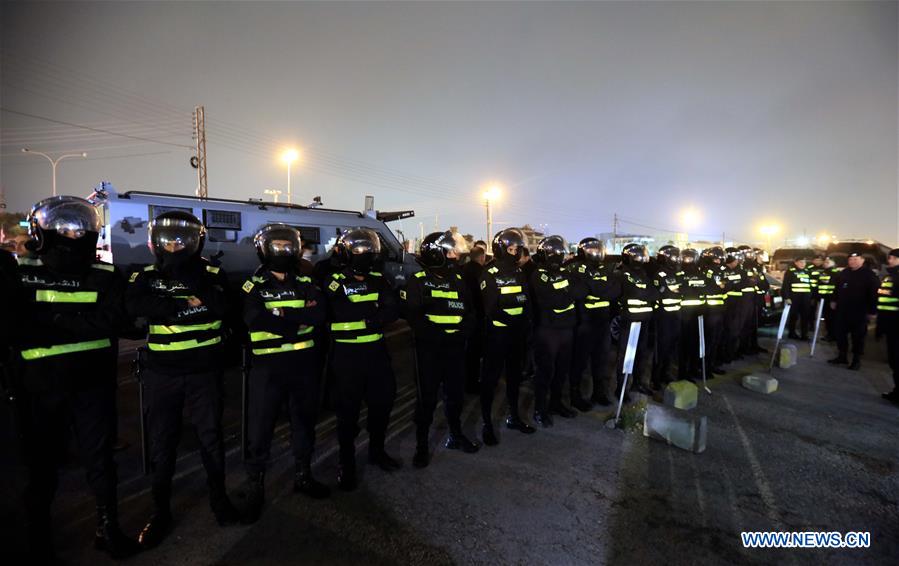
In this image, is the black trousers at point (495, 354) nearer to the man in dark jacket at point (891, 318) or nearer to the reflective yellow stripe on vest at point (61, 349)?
the reflective yellow stripe on vest at point (61, 349)

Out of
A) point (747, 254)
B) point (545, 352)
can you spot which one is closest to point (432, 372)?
point (545, 352)

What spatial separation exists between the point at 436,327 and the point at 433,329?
36 mm

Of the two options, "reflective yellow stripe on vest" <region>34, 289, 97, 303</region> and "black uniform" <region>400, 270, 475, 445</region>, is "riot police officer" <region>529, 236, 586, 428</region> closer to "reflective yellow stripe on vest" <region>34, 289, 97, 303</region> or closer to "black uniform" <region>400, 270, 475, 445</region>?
"black uniform" <region>400, 270, 475, 445</region>

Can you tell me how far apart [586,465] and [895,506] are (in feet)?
7.79

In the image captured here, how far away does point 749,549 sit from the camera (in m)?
2.98

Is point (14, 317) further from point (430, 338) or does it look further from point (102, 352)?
point (430, 338)

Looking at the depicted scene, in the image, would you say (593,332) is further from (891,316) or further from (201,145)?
(201,145)

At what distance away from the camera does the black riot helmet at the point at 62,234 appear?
9.11 ft

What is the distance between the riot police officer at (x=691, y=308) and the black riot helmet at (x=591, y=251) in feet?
5.52

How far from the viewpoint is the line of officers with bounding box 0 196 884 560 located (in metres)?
2.73

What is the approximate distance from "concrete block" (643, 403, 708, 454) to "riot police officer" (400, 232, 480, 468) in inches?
77.8

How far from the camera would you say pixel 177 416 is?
3.12 meters

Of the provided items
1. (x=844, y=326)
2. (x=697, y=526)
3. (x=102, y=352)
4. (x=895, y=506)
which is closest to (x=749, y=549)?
(x=697, y=526)

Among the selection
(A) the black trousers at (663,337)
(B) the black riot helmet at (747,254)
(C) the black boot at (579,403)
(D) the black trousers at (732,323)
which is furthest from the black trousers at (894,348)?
(C) the black boot at (579,403)
